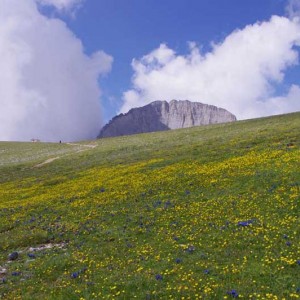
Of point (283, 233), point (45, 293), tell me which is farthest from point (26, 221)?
point (283, 233)

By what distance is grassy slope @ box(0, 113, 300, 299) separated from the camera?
1563 cm

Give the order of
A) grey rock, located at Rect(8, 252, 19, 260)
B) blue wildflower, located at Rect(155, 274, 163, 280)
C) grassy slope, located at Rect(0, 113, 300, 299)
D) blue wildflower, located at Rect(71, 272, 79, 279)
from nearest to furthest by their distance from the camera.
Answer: grassy slope, located at Rect(0, 113, 300, 299)
blue wildflower, located at Rect(155, 274, 163, 280)
blue wildflower, located at Rect(71, 272, 79, 279)
grey rock, located at Rect(8, 252, 19, 260)

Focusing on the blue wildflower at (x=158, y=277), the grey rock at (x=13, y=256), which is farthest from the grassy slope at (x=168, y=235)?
the grey rock at (x=13, y=256)

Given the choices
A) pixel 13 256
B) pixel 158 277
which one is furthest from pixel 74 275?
pixel 13 256

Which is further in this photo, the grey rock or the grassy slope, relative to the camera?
the grey rock

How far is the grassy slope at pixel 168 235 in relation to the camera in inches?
615

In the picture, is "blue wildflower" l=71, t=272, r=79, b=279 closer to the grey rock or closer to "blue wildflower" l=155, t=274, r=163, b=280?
"blue wildflower" l=155, t=274, r=163, b=280

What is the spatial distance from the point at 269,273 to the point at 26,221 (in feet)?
69.5

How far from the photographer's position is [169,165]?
4644cm

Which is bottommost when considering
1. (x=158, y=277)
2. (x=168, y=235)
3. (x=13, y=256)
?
(x=13, y=256)

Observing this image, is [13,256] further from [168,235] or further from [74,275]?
[168,235]

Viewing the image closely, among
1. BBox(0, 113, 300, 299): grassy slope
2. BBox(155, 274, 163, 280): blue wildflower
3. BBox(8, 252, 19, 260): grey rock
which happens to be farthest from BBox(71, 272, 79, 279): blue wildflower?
BBox(8, 252, 19, 260): grey rock

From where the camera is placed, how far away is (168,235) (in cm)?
2161

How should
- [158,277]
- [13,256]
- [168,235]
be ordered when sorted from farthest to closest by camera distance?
1. [13,256]
2. [168,235]
3. [158,277]
